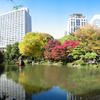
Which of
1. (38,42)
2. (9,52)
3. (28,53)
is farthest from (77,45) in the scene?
(9,52)

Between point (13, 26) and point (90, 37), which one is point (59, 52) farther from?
point (13, 26)

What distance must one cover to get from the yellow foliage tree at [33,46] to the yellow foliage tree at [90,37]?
26.1 ft

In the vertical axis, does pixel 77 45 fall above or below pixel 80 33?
below

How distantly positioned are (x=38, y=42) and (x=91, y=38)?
9541 millimetres

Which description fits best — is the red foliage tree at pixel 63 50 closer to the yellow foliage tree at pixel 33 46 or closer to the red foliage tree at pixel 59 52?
the red foliage tree at pixel 59 52

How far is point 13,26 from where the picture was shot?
76.9 metres

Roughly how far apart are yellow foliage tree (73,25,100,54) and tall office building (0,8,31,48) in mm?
56072

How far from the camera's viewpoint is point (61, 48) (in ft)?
70.4

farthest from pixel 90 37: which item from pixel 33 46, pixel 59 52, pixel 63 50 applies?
pixel 33 46

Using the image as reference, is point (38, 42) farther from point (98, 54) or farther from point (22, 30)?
point (22, 30)

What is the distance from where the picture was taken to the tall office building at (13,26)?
7444 cm

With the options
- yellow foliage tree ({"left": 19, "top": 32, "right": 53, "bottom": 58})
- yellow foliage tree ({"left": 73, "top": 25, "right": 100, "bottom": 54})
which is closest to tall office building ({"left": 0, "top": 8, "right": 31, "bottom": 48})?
yellow foliage tree ({"left": 19, "top": 32, "right": 53, "bottom": 58})

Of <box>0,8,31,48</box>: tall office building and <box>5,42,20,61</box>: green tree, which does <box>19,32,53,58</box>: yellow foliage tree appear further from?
<box>0,8,31,48</box>: tall office building

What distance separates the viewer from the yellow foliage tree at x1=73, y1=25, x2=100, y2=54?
19916mm
